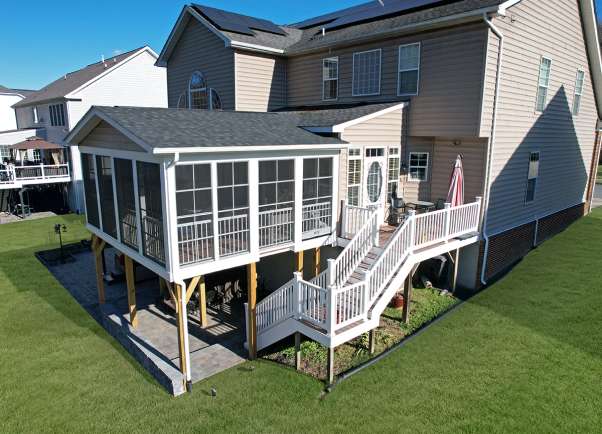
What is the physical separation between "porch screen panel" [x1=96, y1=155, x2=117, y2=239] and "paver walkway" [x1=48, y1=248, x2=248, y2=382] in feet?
9.84

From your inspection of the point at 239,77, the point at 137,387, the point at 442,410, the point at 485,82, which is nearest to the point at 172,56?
the point at 239,77

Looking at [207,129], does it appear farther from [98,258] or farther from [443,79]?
[443,79]

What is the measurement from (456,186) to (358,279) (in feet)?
14.5

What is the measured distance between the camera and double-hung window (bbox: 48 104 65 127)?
28.8 m

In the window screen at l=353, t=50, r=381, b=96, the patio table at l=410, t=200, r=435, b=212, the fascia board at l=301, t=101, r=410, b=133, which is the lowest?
the patio table at l=410, t=200, r=435, b=212

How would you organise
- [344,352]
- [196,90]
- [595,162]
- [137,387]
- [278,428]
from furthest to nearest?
1. [595,162]
2. [196,90]
3. [344,352]
4. [137,387]
5. [278,428]

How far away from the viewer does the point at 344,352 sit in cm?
998

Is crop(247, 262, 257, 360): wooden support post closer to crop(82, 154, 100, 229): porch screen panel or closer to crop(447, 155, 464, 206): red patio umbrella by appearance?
crop(82, 154, 100, 229): porch screen panel

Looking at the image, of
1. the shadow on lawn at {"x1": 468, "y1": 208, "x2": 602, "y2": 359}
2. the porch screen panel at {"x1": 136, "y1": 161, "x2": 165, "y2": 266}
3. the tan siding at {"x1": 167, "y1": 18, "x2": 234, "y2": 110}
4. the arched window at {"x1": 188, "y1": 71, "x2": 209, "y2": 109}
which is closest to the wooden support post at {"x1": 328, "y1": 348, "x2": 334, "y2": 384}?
the porch screen panel at {"x1": 136, "y1": 161, "x2": 165, "y2": 266}

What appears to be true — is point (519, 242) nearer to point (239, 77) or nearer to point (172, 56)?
point (239, 77)

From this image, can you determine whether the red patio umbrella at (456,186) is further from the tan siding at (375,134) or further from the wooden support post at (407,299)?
the wooden support post at (407,299)

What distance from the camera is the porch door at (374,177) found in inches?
485

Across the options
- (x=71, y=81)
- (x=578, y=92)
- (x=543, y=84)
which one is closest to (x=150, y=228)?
(x=543, y=84)

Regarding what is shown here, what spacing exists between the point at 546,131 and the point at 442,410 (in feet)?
38.7
